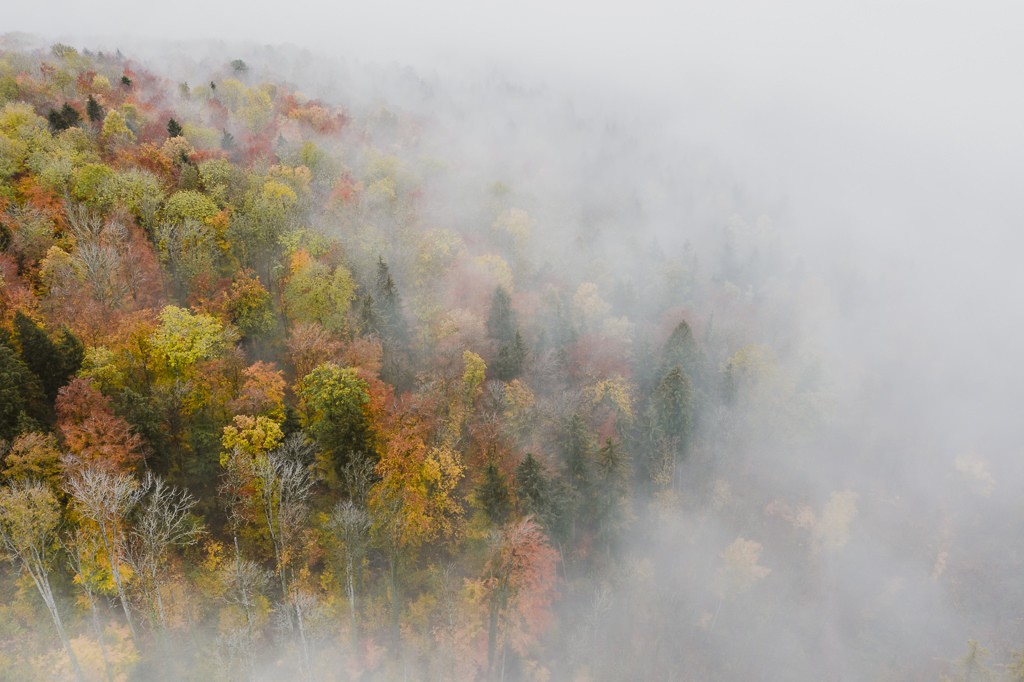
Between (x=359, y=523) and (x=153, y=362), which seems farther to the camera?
(x=153, y=362)

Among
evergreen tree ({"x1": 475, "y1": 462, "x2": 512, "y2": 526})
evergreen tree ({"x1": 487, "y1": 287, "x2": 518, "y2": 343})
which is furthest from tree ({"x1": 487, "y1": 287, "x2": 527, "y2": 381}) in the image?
evergreen tree ({"x1": 475, "y1": 462, "x2": 512, "y2": 526})

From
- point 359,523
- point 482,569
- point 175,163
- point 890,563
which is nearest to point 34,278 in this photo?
point 175,163

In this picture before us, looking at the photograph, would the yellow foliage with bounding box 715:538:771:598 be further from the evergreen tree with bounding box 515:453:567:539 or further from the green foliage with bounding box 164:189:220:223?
the green foliage with bounding box 164:189:220:223

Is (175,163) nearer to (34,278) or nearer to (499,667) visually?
(34,278)

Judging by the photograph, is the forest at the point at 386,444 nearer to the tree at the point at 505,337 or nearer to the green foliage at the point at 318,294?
the green foliage at the point at 318,294

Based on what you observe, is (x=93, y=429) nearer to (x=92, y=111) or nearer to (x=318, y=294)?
(x=318, y=294)
